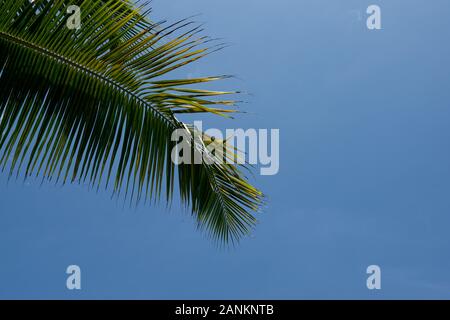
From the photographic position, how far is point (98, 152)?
2.65 meters

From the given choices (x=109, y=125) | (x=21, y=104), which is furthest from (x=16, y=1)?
(x=109, y=125)

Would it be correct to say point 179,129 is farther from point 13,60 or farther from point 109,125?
point 13,60

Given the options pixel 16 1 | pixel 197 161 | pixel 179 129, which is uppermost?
pixel 16 1

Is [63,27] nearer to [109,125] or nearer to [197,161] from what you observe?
[109,125]

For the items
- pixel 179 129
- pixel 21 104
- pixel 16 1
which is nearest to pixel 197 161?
pixel 179 129

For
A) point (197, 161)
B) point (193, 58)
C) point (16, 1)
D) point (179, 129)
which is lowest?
point (197, 161)

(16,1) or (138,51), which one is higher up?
(16,1)

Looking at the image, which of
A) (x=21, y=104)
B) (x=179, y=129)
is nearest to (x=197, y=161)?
(x=179, y=129)

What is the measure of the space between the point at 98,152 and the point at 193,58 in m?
0.76

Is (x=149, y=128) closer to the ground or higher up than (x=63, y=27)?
closer to the ground

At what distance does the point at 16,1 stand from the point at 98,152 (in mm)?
947

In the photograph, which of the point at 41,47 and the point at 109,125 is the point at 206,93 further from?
the point at 41,47

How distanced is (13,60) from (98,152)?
0.68 m

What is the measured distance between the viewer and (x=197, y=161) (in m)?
2.72
